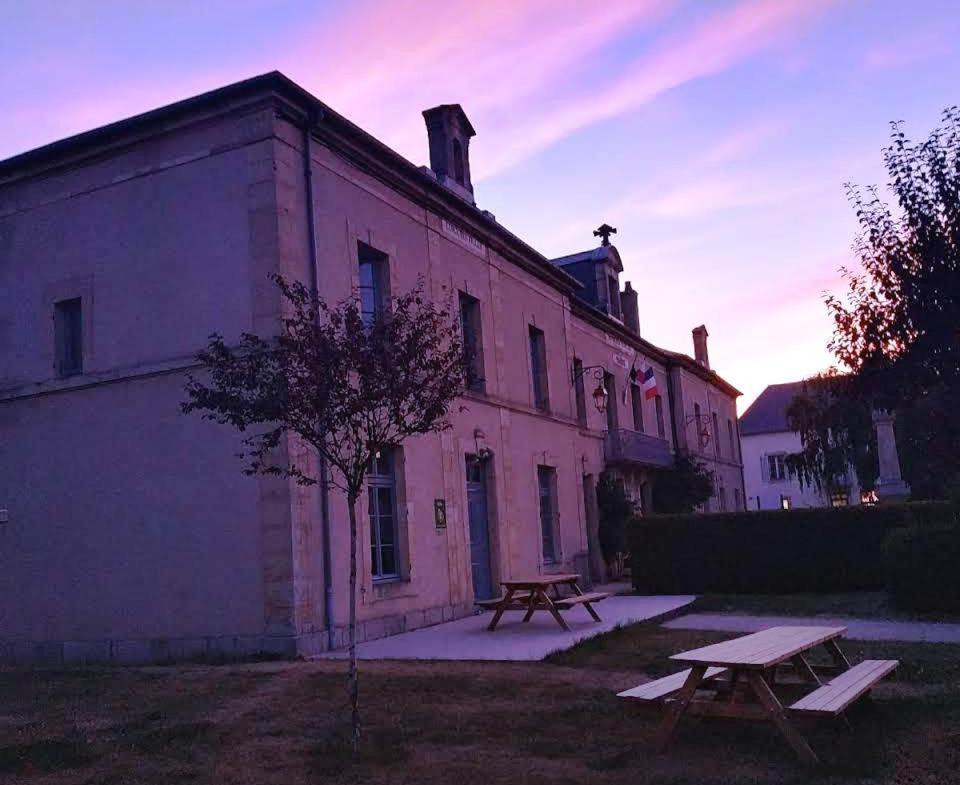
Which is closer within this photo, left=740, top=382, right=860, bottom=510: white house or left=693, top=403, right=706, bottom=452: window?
left=693, top=403, right=706, bottom=452: window

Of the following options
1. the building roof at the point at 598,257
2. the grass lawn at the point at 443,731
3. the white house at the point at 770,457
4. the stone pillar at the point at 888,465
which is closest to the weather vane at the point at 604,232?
the building roof at the point at 598,257

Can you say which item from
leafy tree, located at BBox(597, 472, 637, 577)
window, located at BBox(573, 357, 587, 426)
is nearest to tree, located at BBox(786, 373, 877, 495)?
leafy tree, located at BBox(597, 472, 637, 577)

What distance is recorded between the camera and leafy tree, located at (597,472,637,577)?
67.5 feet

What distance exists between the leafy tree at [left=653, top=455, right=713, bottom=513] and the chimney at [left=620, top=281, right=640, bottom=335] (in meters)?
4.15

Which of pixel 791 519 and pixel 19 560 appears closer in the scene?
pixel 19 560

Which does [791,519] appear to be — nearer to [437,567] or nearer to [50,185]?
[437,567]

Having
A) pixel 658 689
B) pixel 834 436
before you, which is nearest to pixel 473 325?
pixel 658 689

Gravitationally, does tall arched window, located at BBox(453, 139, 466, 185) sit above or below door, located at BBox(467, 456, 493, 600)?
above

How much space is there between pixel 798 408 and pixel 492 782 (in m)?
33.5

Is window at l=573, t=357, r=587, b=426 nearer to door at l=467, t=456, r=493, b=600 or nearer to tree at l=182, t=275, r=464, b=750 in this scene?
door at l=467, t=456, r=493, b=600

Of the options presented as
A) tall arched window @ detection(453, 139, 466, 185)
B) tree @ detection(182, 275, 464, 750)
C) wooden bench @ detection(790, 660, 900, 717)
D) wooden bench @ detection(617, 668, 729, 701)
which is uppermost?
tall arched window @ detection(453, 139, 466, 185)

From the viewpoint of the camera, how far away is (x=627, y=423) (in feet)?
79.5

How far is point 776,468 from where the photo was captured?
2041 inches

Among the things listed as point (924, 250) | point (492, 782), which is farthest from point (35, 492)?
point (924, 250)
